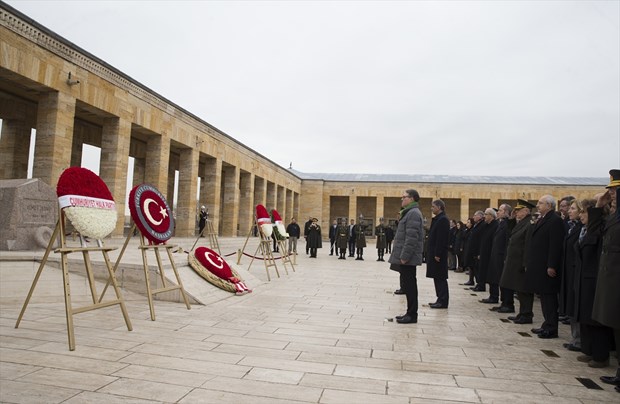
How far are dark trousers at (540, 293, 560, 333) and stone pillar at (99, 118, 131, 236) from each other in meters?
12.7

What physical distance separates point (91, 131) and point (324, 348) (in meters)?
17.7

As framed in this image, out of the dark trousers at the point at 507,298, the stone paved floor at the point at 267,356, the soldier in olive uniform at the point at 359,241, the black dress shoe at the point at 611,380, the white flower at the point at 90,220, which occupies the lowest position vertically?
the stone paved floor at the point at 267,356

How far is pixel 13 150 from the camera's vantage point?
15.4 meters

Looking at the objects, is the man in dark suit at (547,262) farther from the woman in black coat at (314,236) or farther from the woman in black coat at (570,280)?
the woman in black coat at (314,236)

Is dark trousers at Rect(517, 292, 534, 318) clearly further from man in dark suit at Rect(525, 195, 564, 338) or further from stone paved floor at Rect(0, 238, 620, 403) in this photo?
man in dark suit at Rect(525, 195, 564, 338)

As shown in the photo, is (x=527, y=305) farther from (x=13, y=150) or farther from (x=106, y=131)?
(x=13, y=150)

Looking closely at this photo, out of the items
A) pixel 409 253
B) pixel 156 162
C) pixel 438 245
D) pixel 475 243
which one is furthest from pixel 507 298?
pixel 156 162

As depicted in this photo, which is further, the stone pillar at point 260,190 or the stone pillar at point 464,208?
the stone pillar at point 464,208

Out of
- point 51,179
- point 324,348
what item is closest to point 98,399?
point 324,348

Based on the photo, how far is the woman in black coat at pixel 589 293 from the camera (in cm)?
394

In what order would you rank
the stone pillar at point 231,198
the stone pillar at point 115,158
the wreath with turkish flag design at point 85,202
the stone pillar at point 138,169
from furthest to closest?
the stone pillar at point 231,198 < the stone pillar at point 138,169 < the stone pillar at point 115,158 < the wreath with turkish flag design at point 85,202

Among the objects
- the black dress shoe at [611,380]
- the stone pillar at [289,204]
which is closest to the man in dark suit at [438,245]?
the black dress shoe at [611,380]

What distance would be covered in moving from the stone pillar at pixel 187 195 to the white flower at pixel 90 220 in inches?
541

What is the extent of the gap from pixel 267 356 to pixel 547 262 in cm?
390
